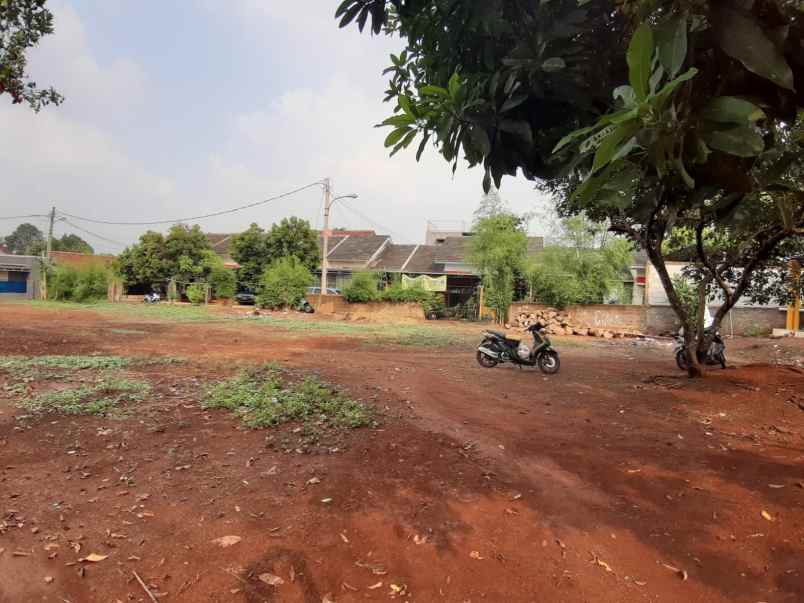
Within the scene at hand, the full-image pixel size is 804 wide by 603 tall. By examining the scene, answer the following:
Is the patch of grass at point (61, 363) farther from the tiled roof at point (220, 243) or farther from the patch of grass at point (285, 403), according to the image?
the tiled roof at point (220, 243)

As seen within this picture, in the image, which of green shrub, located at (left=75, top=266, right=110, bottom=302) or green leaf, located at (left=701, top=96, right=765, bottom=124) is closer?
green leaf, located at (left=701, top=96, right=765, bottom=124)

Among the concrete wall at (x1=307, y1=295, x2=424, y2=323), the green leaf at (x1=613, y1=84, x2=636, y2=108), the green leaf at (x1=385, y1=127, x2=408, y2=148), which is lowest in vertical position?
the concrete wall at (x1=307, y1=295, x2=424, y2=323)

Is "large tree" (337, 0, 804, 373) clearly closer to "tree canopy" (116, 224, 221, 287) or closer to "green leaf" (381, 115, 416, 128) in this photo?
"green leaf" (381, 115, 416, 128)

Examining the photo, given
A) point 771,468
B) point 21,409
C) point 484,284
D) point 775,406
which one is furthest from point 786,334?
point 21,409

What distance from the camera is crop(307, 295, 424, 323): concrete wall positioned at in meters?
24.6

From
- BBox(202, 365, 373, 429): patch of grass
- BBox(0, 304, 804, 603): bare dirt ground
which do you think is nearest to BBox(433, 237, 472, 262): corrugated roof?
BBox(202, 365, 373, 429): patch of grass

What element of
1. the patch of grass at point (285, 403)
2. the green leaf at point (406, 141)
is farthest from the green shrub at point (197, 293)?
the green leaf at point (406, 141)

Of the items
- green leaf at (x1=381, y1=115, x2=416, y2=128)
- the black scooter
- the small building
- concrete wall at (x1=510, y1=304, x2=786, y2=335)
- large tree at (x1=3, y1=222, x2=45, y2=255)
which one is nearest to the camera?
green leaf at (x1=381, y1=115, x2=416, y2=128)

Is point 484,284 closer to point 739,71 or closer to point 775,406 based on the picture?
point 775,406

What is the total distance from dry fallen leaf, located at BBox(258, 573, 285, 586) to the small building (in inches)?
1616

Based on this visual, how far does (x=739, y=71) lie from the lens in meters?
1.69

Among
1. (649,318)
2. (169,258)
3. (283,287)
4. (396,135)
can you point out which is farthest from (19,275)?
(396,135)

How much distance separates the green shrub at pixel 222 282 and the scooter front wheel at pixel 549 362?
25060 millimetres

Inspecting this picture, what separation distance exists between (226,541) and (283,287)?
81.0 ft
